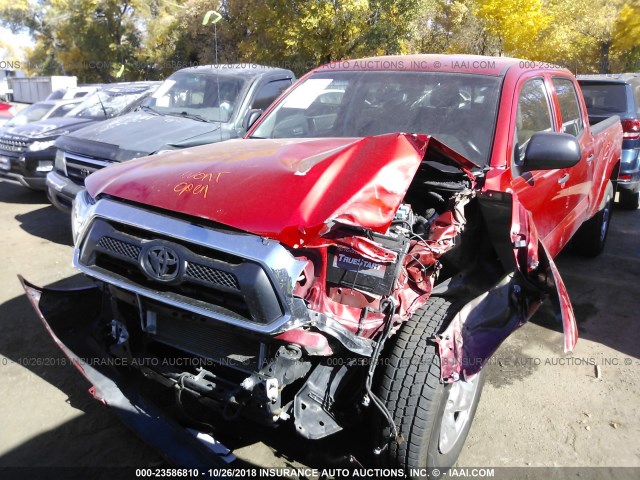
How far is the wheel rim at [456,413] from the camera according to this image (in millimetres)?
2543

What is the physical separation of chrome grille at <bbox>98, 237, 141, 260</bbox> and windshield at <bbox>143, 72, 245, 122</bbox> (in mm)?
4072

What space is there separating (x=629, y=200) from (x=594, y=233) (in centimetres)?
284

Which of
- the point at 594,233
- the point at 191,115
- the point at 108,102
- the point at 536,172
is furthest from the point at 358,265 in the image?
the point at 108,102

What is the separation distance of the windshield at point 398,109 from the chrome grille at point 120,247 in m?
1.62

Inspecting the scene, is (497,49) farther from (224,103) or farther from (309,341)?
(309,341)

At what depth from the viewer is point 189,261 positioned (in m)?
2.21

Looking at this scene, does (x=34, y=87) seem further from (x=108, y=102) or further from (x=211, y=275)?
(x=211, y=275)

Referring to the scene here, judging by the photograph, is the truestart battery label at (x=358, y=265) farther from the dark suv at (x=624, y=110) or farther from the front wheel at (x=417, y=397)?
the dark suv at (x=624, y=110)

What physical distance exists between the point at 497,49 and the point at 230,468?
20163 mm

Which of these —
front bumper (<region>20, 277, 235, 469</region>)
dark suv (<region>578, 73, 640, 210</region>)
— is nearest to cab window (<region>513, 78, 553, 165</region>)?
front bumper (<region>20, 277, 235, 469</region>)

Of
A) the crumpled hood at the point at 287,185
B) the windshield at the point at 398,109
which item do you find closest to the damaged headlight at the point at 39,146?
the windshield at the point at 398,109

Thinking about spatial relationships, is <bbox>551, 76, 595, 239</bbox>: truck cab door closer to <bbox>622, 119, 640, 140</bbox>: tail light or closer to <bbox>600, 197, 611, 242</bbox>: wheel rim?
<bbox>600, 197, 611, 242</bbox>: wheel rim

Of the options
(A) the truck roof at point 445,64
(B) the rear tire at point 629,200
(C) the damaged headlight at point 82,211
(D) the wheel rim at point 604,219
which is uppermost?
(A) the truck roof at point 445,64

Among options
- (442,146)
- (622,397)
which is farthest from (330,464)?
(622,397)
